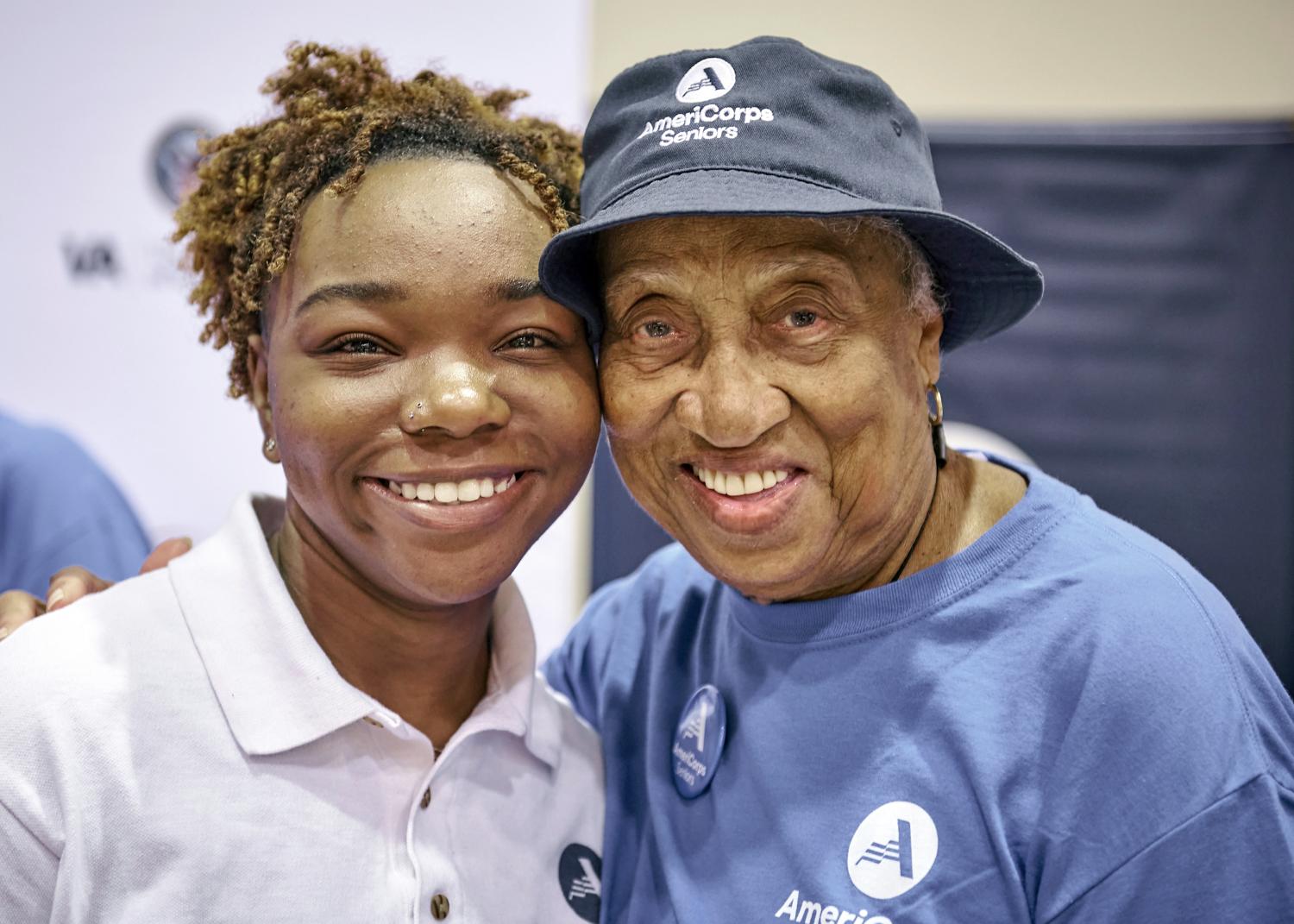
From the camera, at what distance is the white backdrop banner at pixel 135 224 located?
296 centimetres

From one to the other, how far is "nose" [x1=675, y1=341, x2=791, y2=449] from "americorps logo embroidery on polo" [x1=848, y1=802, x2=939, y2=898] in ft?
1.42

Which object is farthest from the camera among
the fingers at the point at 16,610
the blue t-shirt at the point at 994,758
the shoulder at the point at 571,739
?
the shoulder at the point at 571,739

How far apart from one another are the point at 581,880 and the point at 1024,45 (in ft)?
8.31

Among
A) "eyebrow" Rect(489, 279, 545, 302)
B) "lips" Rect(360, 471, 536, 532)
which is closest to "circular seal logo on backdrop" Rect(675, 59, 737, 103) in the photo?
"eyebrow" Rect(489, 279, 545, 302)

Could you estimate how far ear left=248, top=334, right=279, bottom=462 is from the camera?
1.45 m

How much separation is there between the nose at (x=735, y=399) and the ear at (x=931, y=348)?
231 millimetres

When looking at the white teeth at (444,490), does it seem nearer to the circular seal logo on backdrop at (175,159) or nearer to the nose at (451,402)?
the nose at (451,402)

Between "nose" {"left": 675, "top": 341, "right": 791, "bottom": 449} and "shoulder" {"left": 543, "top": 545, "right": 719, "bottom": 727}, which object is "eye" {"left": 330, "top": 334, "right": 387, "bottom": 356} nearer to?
"nose" {"left": 675, "top": 341, "right": 791, "bottom": 449}

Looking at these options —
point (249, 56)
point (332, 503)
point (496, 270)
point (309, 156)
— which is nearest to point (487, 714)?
point (332, 503)

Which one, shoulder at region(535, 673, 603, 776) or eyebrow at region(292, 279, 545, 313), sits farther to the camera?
shoulder at region(535, 673, 603, 776)

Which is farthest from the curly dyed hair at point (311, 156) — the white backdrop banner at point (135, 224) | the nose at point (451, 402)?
the white backdrop banner at point (135, 224)

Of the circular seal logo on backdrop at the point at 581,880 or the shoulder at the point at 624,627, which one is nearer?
the circular seal logo on backdrop at the point at 581,880

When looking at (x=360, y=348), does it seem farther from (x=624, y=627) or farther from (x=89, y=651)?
(x=624, y=627)

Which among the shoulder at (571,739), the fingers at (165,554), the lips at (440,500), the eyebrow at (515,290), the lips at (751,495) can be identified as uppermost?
the eyebrow at (515,290)
